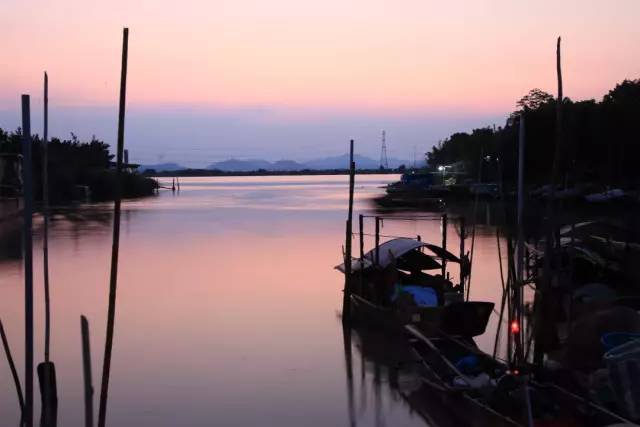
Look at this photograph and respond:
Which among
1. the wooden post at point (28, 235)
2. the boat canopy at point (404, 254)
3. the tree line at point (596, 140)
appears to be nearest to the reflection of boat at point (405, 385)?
the boat canopy at point (404, 254)

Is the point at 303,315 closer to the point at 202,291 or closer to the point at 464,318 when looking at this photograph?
the point at 202,291

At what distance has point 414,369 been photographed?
1035 cm

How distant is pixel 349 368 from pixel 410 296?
1451mm

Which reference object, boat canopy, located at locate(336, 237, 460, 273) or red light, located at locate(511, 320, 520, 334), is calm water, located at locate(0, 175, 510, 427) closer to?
boat canopy, located at locate(336, 237, 460, 273)

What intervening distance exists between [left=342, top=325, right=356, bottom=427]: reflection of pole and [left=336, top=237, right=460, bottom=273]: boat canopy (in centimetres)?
128

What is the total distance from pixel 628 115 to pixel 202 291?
28642 millimetres

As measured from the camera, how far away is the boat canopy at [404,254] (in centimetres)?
1374

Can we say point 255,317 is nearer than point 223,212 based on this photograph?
Yes

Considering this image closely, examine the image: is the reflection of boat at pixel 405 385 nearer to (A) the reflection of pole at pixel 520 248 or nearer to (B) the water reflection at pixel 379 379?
(B) the water reflection at pixel 379 379

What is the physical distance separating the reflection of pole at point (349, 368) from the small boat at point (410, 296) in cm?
44

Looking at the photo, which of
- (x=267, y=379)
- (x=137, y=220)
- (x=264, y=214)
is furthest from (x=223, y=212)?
(x=267, y=379)

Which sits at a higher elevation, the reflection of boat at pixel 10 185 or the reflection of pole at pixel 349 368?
the reflection of boat at pixel 10 185

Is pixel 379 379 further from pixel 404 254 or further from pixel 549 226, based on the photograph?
pixel 404 254

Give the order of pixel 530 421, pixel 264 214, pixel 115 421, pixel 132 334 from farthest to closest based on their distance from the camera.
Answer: pixel 264 214 < pixel 132 334 < pixel 115 421 < pixel 530 421
